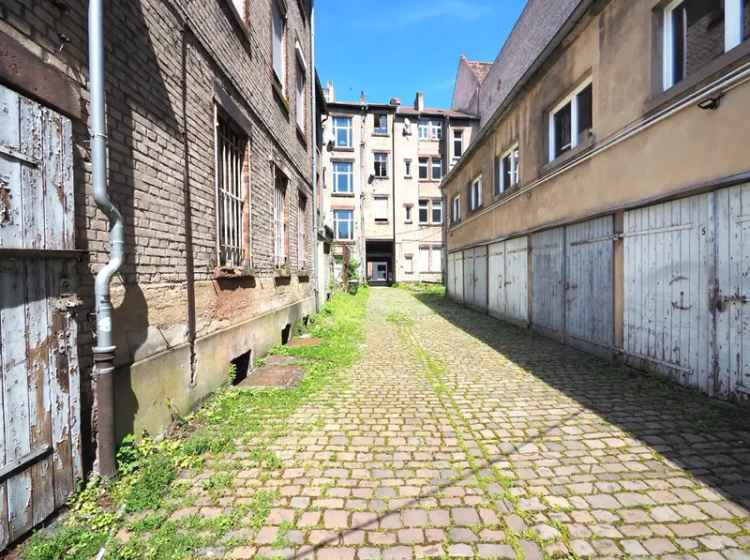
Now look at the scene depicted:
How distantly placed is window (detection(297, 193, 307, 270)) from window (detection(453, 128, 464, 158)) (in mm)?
20173

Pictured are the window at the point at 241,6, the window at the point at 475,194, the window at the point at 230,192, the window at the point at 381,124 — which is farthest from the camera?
the window at the point at 381,124

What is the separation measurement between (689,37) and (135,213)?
7184mm

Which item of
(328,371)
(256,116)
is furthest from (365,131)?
(328,371)

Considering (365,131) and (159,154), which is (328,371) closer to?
(159,154)

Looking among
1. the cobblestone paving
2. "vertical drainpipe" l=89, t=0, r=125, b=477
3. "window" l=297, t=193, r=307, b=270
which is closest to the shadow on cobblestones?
the cobblestone paving

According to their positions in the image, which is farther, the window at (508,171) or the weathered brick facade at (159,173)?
the window at (508,171)

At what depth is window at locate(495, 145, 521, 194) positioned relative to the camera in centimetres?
1004

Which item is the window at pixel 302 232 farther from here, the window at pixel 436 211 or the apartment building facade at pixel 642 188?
the window at pixel 436 211

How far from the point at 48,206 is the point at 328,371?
14.0 feet

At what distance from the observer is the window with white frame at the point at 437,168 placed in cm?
2859

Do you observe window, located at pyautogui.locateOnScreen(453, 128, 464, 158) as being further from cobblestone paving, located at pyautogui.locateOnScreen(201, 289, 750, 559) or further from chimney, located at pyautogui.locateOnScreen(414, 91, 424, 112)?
cobblestone paving, located at pyautogui.locateOnScreen(201, 289, 750, 559)

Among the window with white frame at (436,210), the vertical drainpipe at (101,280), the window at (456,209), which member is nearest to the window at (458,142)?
the window with white frame at (436,210)

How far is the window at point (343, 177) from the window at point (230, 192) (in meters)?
22.1

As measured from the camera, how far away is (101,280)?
2701 millimetres
